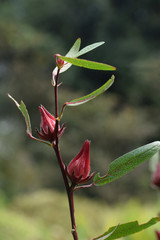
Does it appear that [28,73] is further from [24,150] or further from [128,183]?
[128,183]

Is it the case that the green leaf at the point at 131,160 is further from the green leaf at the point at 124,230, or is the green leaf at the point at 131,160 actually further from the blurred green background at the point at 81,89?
the blurred green background at the point at 81,89

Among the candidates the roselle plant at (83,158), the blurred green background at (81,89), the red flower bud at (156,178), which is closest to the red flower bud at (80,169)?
the roselle plant at (83,158)

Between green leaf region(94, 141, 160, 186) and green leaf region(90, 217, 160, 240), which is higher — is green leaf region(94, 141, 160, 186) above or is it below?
above

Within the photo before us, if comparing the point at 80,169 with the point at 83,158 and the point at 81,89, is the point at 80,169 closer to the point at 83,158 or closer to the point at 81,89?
the point at 83,158

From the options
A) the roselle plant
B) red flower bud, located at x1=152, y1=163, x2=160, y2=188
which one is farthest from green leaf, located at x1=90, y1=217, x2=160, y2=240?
red flower bud, located at x1=152, y1=163, x2=160, y2=188

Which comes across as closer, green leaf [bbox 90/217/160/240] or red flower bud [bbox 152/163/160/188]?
green leaf [bbox 90/217/160/240]

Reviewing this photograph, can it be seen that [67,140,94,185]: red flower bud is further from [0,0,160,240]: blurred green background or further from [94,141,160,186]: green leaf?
[0,0,160,240]: blurred green background

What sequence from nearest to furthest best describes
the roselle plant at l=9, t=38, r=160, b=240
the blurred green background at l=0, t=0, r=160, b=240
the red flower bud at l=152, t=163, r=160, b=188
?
the roselle plant at l=9, t=38, r=160, b=240 → the red flower bud at l=152, t=163, r=160, b=188 → the blurred green background at l=0, t=0, r=160, b=240
